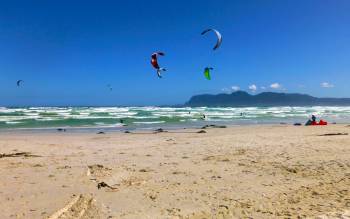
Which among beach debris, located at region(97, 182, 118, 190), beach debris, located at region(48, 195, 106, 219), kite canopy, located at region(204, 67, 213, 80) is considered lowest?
beach debris, located at region(48, 195, 106, 219)

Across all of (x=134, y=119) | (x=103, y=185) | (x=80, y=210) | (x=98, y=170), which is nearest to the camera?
(x=80, y=210)

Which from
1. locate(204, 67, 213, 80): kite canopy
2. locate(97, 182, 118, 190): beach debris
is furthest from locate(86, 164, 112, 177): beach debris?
locate(204, 67, 213, 80): kite canopy

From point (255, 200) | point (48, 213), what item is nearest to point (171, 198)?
point (255, 200)

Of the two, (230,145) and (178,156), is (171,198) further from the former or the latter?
(230,145)

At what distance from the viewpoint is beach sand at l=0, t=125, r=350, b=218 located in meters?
5.76

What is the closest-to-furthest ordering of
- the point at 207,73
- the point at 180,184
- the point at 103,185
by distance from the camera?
the point at 103,185 < the point at 180,184 < the point at 207,73

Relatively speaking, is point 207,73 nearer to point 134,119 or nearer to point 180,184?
point 180,184

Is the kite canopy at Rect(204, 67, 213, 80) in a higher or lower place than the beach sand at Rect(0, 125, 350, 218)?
higher

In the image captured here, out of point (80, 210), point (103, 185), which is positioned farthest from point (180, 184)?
point (80, 210)

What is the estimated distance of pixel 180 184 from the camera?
24.5 ft

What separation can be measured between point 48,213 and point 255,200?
10.5 ft

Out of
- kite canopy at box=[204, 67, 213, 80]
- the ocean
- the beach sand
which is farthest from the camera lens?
the ocean

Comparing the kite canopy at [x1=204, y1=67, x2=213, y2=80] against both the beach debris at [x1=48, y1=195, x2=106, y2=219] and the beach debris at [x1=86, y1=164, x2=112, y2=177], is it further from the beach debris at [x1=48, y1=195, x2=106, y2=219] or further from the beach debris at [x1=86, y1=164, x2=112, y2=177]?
the beach debris at [x1=48, y1=195, x2=106, y2=219]

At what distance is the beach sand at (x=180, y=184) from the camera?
5.76 m
